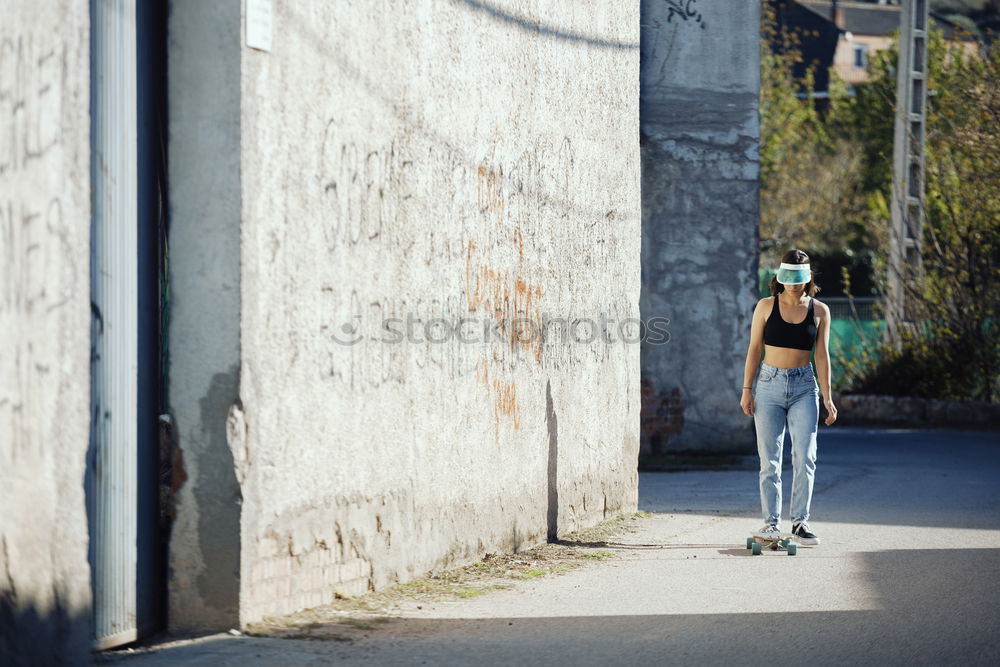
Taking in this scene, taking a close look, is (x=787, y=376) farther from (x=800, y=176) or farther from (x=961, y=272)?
(x=800, y=176)

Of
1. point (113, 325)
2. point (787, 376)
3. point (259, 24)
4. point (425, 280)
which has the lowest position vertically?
point (787, 376)

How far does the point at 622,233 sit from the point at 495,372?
7.85 feet

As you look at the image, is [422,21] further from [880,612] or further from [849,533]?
[849,533]

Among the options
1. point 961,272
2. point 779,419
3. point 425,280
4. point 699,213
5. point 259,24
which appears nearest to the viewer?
point 259,24

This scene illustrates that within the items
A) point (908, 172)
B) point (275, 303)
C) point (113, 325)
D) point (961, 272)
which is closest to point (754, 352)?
point (275, 303)

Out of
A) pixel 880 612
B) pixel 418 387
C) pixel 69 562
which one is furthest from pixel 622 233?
pixel 69 562

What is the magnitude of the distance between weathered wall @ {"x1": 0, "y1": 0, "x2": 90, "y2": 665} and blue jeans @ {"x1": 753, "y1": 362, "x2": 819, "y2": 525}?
15.1 feet

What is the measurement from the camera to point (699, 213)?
13992 mm

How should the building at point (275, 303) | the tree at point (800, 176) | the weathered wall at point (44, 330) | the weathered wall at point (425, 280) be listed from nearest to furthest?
the weathered wall at point (44, 330) < the building at point (275, 303) < the weathered wall at point (425, 280) < the tree at point (800, 176)

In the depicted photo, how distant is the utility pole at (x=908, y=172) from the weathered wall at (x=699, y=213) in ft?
21.4

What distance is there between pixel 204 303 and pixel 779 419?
410cm

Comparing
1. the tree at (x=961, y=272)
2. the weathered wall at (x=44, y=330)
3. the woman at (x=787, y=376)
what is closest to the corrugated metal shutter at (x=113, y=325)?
the weathered wall at (x=44, y=330)

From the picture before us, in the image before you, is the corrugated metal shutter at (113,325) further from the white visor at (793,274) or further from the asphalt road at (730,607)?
the white visor at (793,274)

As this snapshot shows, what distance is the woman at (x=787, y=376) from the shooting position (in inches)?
A: 322
